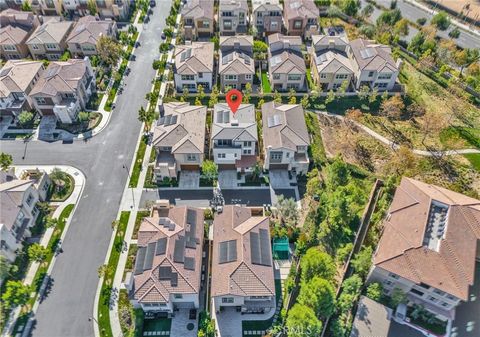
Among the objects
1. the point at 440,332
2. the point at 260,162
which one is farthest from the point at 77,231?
the point at 440,332

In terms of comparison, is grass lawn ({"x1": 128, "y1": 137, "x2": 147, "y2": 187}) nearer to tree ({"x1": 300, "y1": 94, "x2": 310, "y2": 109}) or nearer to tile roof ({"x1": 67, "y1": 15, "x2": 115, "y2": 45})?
tree ({"x1": 300, "y1": 94, "x2": 310, "y2": 109})

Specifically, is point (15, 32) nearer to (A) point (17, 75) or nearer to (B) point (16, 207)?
(A) point (17, 75)

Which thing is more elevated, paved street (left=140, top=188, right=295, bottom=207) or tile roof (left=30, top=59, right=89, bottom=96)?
tile roof (left=30, top=59, right=89, bottom=96)

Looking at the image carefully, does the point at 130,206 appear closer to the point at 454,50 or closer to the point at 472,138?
the point at 472,138

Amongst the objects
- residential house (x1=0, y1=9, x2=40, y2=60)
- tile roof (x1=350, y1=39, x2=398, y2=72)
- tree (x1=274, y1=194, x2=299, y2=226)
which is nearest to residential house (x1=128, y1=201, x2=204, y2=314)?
tree (x1=274, y1=194, x2=299, y2=226)

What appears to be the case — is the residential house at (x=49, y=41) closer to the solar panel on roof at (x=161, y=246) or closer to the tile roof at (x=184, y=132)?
the tile roof at (x=184, y=132)

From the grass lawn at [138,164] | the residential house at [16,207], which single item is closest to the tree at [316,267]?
the grass lawn at [138,164]
